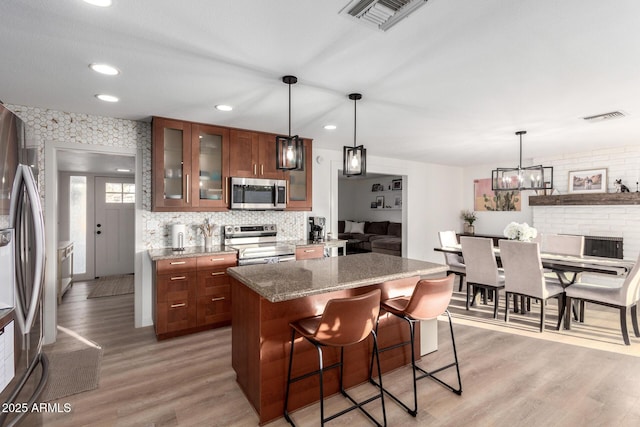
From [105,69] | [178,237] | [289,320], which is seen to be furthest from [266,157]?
[289,320]

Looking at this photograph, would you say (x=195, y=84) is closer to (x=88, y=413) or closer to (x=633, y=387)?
(x=88, y=413)

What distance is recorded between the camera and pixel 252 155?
163 inches

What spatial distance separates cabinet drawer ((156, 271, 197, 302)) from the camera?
3314 mm

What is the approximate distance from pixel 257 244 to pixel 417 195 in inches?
159

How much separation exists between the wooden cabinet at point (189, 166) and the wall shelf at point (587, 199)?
Answer: 5.77m

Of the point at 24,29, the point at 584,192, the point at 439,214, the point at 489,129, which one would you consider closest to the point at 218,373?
the point at 24,29

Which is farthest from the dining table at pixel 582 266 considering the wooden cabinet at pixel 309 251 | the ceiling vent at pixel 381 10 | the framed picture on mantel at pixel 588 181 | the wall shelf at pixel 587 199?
the ceiling vent at pixel 381 10

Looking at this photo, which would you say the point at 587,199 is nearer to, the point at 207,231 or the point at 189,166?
the point at 207,231

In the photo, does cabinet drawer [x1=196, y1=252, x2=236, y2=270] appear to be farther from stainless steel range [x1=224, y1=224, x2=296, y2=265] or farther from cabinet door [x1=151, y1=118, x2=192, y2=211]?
cabinet door [x1=151, y1=118, x2=192, y2=211]

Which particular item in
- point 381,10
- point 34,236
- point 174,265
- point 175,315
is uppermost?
point 381,10

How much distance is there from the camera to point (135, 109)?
327 centimetres

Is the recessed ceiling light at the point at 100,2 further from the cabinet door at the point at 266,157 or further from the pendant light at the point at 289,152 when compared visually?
the cabinet door at the point at 266,157

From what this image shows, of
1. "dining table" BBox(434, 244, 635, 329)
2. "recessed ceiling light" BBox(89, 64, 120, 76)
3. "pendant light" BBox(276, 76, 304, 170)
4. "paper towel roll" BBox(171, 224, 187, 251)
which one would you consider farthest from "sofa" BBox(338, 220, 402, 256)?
"recessed ceiling light" BBox(89, 64, 120, 76)

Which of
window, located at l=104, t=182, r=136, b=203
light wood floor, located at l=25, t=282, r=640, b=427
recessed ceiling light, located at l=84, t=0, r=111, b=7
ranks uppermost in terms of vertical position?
recessed ceiling light, located at l=84, t=0, r=111, b=7
